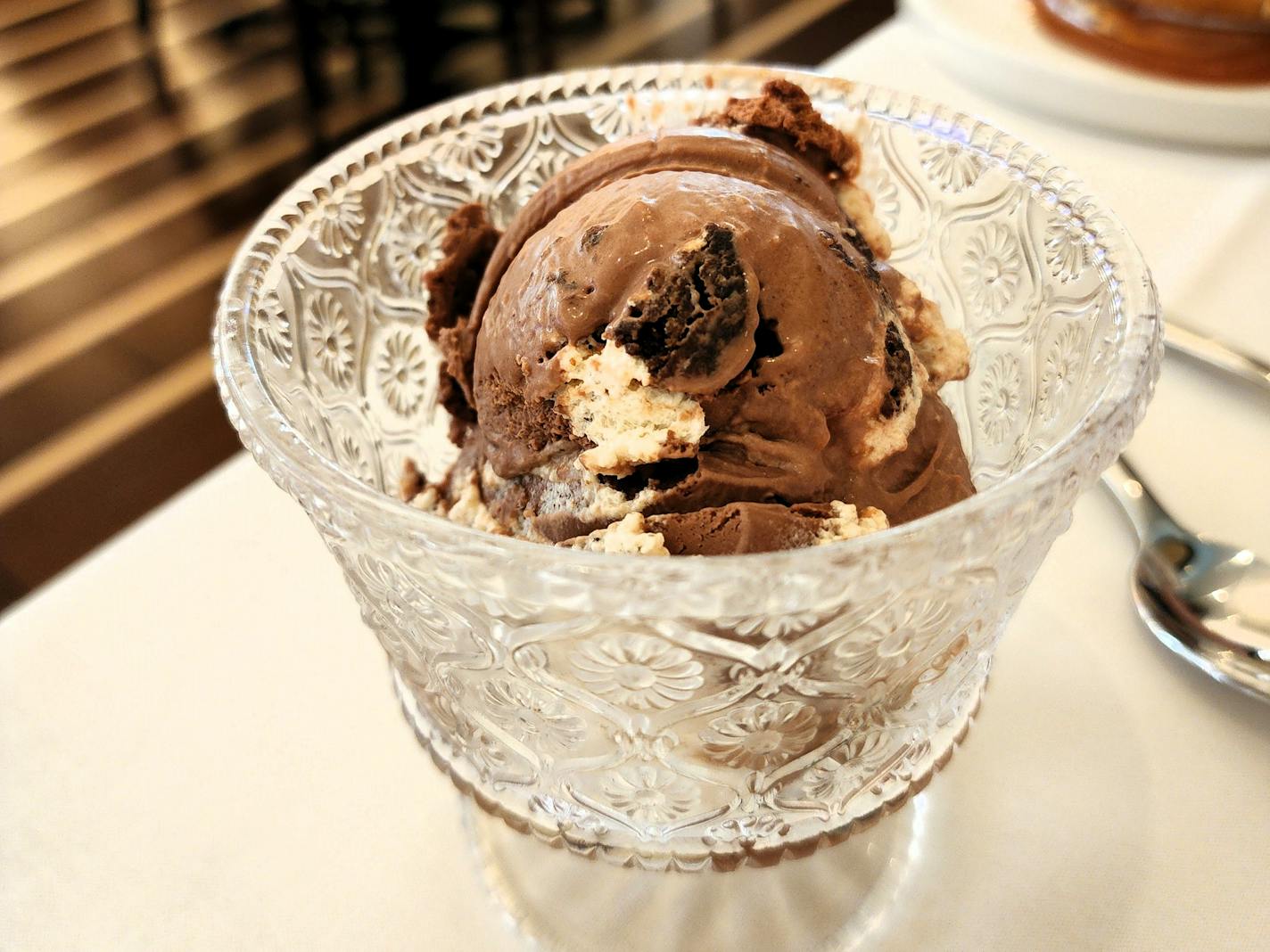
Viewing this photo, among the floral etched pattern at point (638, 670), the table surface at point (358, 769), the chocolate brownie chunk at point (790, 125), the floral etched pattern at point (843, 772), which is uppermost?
the chocolate brownie chunk at point (790, 125)

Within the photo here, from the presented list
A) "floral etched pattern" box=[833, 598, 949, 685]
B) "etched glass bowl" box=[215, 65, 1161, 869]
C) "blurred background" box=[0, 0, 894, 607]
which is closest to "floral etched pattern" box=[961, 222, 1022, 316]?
"etched glass bowl" box=[215, 65, 1161, 869]

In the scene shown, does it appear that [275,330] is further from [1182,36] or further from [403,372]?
[1182,36]

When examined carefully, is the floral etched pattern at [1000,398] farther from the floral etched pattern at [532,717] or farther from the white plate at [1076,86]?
the white plate at [1076,86]

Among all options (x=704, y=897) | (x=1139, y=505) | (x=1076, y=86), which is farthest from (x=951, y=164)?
(x=1076, y=86)

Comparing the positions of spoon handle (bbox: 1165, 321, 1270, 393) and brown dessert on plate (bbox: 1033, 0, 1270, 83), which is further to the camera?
brown dessert on plate (bbox: 1033, 0, 1270, 83)

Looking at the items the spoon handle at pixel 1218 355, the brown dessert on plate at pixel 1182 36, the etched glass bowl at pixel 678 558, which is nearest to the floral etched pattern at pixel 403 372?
the etched glass bowl at pixel 678 558

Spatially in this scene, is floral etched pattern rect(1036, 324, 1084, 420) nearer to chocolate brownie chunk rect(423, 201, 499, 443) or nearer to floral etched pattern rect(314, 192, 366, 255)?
chocolate brownie chunk rect(423, 201, 499, 443)
